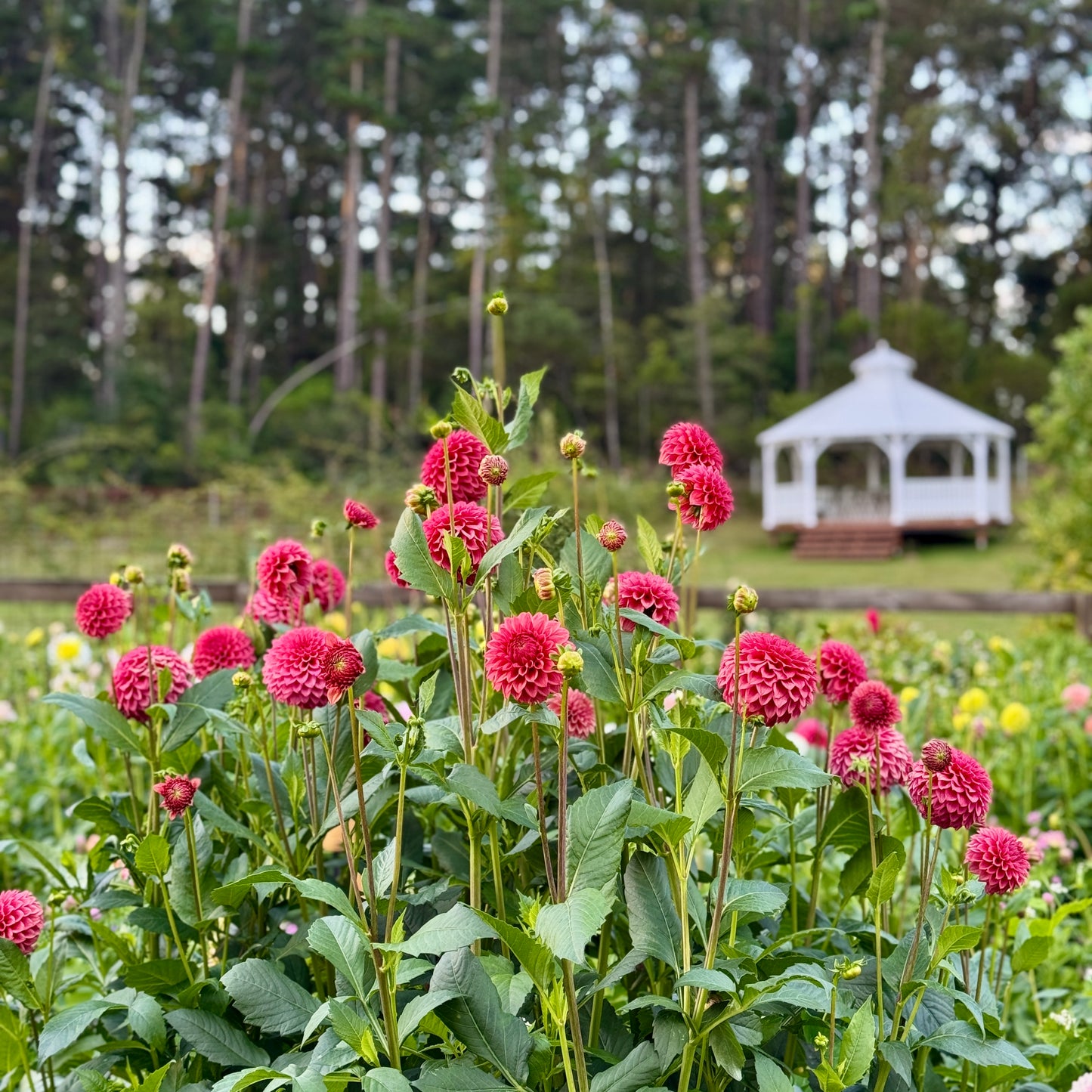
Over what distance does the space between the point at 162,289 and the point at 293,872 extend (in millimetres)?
24871

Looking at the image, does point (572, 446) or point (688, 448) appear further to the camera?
point (688, 448)

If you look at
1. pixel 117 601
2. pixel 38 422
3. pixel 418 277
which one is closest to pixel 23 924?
pixel 117 601

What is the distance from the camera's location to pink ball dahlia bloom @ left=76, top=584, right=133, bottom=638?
1.35m

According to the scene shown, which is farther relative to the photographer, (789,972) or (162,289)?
(162,289)

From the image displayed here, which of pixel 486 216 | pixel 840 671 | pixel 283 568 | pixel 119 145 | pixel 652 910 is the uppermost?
pixel 119 145

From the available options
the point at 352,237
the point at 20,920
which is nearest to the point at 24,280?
the point at 352,237

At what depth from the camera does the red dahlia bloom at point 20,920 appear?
1.14m

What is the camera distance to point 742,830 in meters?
1.14

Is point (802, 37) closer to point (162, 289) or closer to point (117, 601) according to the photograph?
point (162, 289)

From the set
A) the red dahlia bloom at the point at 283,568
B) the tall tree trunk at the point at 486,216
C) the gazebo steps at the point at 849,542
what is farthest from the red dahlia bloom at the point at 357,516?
the tall tree trunk at the point at 486,216

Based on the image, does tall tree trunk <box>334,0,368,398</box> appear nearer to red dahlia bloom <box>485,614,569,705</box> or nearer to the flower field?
the flower field

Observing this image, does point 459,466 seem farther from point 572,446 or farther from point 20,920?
point 20,920

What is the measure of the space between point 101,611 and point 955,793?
1.01 metres

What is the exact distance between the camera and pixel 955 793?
3.36 ft
